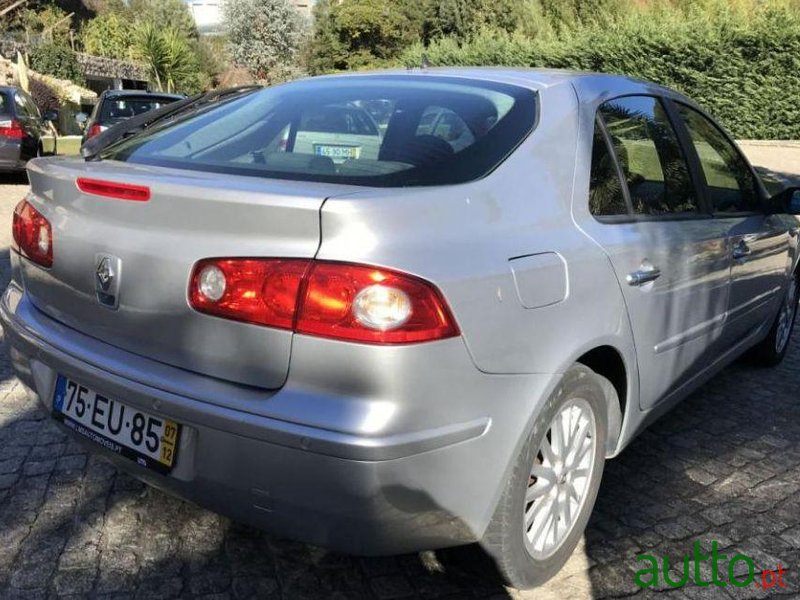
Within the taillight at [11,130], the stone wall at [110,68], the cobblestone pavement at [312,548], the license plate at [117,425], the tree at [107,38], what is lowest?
the cobblestone pavement at [312,548]

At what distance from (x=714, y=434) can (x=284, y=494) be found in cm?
266

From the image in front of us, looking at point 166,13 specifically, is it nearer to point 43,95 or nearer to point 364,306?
point 43,95

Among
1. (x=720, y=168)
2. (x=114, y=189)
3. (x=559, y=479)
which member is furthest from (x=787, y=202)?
(x=114, y=189)

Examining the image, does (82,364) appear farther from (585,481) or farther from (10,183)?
(10,183)

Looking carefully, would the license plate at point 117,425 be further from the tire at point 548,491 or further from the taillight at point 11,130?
the taillight at point 11,130

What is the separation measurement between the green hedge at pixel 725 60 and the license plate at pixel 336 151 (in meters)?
22.3

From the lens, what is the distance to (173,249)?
2045 millimetres

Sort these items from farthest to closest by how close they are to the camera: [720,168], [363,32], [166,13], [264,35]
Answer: [166,13]
[363,32]
[264,35]
[720,168]

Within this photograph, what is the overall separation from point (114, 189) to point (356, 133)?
82 centimetres

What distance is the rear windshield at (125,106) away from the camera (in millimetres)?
11953

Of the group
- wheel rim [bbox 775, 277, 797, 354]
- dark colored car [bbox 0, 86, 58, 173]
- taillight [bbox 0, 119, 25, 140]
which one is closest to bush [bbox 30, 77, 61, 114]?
dark colored car [bbox 0, 86, 58, 173]

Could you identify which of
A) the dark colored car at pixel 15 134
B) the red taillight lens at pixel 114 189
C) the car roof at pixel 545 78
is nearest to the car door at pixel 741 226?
the car roof at pixel 545 78

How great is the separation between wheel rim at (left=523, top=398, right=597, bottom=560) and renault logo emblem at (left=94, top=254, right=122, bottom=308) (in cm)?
130

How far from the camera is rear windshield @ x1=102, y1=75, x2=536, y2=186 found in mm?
2234
